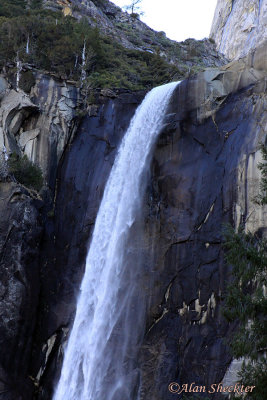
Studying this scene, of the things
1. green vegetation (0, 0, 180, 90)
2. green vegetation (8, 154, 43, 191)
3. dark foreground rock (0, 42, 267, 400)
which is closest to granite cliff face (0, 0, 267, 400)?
dark foreground rock (0, 42, 267, 400)

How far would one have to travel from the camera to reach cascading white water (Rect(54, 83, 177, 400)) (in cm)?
1641

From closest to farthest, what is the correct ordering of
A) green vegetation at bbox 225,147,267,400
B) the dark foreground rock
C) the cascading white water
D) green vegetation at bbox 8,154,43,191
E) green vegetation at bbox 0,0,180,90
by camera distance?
green vegetation at bbox 225,147,267,400, the dark foreground rock, the cascading white water, green vegetation at bbox 8,154,43,191, green vegetation at bbox 0,0,180,90

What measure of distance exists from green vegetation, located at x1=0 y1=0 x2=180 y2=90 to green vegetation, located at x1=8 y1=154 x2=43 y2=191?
21.7 feet

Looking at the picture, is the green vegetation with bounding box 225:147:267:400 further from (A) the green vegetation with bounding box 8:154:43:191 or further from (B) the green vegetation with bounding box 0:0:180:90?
(B) the green vegetation with bounding box 0:0:180:90

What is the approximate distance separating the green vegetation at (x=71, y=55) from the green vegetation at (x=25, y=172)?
21.7 ft

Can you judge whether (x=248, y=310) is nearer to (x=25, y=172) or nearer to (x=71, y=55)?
(x=25, y=172)

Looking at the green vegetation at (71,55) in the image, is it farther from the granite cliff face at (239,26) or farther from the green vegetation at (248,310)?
the green vegetation at (248,310)

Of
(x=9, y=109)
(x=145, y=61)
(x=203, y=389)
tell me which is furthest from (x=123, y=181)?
(x=145, y=61)

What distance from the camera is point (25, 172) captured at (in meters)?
21.8

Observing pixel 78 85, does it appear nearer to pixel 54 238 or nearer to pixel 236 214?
pixel 54 238

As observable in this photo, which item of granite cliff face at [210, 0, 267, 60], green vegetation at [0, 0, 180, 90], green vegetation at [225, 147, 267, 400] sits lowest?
green vegetation at [225, 147, 267, 400]

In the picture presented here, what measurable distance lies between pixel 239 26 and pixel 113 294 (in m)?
38.9

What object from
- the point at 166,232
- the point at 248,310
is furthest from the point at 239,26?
the point at 248,310

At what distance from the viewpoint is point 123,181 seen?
67.7 ft
